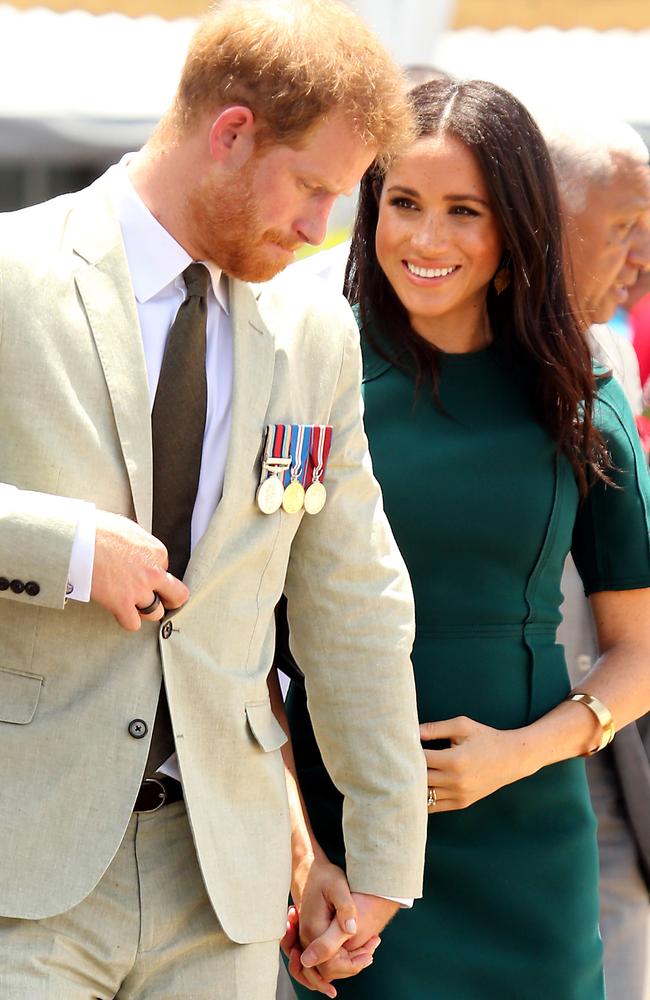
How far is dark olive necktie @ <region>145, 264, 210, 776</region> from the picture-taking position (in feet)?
7.09

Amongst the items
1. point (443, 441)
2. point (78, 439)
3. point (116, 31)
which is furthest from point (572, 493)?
point (116, 31)

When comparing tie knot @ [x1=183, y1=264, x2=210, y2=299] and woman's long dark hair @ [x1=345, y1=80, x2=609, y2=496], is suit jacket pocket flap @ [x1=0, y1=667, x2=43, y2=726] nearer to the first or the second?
tie knot @ [x1=183, y1=264, x2=210, y2=299]

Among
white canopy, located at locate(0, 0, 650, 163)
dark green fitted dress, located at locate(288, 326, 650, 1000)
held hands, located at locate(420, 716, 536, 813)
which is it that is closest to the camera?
held hands, located at locate(420, 716, 536, 813)

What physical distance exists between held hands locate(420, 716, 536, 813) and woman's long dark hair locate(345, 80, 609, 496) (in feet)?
1.73

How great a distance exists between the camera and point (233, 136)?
2221 millimetres

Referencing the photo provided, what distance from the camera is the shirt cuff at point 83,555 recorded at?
6.53ft

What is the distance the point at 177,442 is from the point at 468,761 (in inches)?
35.7

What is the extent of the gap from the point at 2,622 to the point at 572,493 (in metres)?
1.28

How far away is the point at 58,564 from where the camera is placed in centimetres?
198

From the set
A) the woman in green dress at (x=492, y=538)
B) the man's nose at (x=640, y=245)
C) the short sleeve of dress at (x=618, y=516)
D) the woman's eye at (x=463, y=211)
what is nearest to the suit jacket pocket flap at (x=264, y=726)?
the woman in green dress at (x=492, y=538)

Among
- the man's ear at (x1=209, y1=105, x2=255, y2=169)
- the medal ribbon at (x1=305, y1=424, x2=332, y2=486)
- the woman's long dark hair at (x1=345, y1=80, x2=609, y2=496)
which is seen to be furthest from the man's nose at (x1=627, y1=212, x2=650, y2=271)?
the man's ear at (x1=209, y1=105, x2=255, y2=169)

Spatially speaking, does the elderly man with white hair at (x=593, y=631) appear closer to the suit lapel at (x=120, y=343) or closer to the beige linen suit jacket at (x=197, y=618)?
the beige linen suit jacket at (x=197, y=618)

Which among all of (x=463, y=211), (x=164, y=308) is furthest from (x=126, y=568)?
(x=463, y=211)

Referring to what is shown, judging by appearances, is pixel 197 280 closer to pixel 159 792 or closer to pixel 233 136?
pixel 233 136
